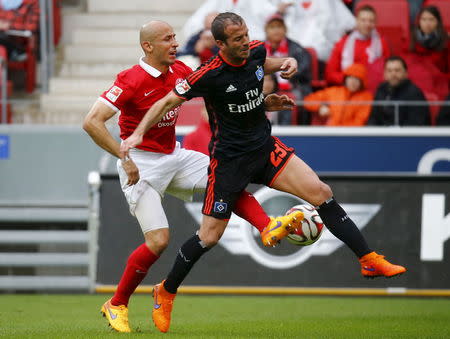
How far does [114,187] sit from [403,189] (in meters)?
3.11

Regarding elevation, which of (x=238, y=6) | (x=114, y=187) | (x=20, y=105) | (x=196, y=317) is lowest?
(x=196, y=317)

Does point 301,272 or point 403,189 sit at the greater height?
point 403,189

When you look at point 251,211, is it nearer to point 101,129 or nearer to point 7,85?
point 101,129

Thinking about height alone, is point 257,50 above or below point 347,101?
above

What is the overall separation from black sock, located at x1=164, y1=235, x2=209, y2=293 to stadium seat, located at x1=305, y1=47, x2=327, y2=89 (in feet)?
18.5

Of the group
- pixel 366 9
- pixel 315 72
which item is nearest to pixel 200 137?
pixel 315 72

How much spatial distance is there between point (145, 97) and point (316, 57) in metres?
5.92

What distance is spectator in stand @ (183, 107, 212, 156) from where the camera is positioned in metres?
11.3

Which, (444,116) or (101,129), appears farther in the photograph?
(444,116)

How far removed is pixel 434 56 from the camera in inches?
527

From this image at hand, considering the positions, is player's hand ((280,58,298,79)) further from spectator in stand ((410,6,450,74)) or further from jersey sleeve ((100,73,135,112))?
spectator in stand ((410,6,450,74))

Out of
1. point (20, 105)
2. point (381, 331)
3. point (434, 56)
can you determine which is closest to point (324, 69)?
point (434, 56)

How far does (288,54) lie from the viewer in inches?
502

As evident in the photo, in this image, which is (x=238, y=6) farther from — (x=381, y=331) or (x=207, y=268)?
(x=381, y=331)
